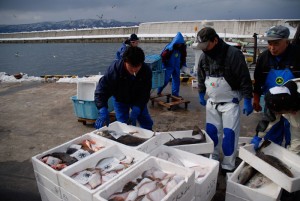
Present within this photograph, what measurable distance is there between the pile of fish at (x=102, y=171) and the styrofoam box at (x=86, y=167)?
→ 0.15 ft

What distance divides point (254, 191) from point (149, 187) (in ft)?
3.55

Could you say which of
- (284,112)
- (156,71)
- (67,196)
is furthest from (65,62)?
(284,112)

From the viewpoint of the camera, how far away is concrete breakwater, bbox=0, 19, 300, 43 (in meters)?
39.9

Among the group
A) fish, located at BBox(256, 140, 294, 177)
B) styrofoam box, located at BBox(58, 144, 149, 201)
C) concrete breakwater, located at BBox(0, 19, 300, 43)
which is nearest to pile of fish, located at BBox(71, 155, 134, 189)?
styrofoam box, located at BBox(58, 144, 149, 201)

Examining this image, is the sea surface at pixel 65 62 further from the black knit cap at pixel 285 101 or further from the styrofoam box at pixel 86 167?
the styrofoam box at pixel 86 167

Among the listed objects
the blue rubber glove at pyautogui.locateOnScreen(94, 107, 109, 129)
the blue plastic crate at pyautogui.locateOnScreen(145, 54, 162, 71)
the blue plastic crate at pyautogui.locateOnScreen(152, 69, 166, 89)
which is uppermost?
the blue plastic crate at pyautogui.locateOnScreen(145, 54, 162, 71)

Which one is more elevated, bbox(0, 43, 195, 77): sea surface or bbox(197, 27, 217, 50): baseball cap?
bbox(197, 27, 217, 50): baseball cap

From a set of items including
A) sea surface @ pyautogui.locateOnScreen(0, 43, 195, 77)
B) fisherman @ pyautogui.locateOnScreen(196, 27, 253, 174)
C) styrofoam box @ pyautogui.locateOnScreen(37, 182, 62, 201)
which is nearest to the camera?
styrofoam box @ pyautogui.locateOnScreen(37, 182, 62, 201)

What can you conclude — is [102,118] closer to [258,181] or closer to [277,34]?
[258,181]

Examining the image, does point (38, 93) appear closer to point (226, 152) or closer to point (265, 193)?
point (226, 152)

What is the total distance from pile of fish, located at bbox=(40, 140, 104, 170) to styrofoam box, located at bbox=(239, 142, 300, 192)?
1.71 m

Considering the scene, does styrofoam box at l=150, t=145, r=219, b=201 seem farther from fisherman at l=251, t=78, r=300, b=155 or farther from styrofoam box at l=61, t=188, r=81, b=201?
styrofoam box at l=61, t=188, r=81, b=201

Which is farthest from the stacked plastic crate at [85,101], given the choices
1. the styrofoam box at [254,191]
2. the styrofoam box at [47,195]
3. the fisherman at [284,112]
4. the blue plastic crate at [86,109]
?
the styrofoam box at [254,191]

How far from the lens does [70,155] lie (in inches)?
101
